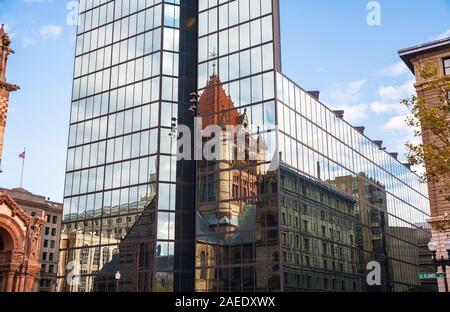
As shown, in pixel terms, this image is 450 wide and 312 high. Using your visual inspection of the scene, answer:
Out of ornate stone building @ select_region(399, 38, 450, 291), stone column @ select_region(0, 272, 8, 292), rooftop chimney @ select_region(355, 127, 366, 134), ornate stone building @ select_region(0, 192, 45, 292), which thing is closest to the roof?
ornate stone building @ select_region(399, 38, 450, 291)

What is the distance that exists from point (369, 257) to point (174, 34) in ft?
127

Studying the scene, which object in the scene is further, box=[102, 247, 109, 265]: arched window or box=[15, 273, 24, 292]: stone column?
box=[102, 247, 109, 265]: arched window

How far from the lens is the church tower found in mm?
47344

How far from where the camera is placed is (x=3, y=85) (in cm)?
4856

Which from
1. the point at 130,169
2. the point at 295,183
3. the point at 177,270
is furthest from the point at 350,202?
the point at 130,169

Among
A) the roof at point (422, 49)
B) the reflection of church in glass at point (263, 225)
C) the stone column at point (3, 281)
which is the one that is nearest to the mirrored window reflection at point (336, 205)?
the reflection of church in glass at point (263, 225)

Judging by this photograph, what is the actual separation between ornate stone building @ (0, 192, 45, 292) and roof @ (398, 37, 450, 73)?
42.7m

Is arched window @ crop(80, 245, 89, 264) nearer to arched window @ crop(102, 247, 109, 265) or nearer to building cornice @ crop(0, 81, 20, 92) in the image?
arched window @ crop(102, 247, 109, 265)

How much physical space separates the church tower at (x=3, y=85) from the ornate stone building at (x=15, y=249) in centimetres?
700

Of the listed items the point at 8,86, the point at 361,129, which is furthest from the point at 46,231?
the point at 361,129

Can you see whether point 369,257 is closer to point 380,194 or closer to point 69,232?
point 380,194

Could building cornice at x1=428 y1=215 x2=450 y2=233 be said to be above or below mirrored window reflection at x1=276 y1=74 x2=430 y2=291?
below

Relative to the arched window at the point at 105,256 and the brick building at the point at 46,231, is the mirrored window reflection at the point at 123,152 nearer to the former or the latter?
the arched window at the point at 105,256

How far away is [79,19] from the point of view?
7112 centimetres
